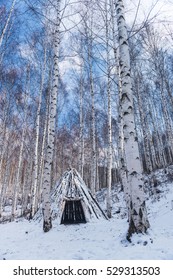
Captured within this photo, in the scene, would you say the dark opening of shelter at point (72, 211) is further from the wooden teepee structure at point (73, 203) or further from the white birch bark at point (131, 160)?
the white birch bark at point (131, 160)

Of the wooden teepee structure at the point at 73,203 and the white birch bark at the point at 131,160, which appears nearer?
the white birch bark at the point at 131,160

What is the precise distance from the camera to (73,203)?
11.0 m

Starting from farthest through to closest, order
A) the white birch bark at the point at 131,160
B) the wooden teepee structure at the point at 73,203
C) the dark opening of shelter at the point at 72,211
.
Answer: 1. the dark opening of shelter at the point at 72,211
2. the wooden teepee structure at the point at 73,203
3. the white birch bark at the point at 131,160

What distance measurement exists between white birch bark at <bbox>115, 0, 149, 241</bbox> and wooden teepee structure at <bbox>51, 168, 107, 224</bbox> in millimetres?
4989

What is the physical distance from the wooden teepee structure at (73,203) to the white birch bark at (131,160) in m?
4.99

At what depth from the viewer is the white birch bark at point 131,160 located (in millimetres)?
4527

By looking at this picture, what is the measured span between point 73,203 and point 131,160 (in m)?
6.98

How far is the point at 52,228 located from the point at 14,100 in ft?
36.9

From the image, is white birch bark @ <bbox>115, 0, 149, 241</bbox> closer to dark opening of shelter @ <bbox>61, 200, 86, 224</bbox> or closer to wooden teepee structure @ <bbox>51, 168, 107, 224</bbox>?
wooden teepee structure @ <bbox>51, 168, 107, 224</bbox>

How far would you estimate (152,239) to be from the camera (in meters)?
4.21

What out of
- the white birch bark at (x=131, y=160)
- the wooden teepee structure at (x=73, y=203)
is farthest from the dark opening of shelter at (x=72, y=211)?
the white birch bark at (x=131, y=160)

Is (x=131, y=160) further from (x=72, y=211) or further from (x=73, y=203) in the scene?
(x=72, y=211)
